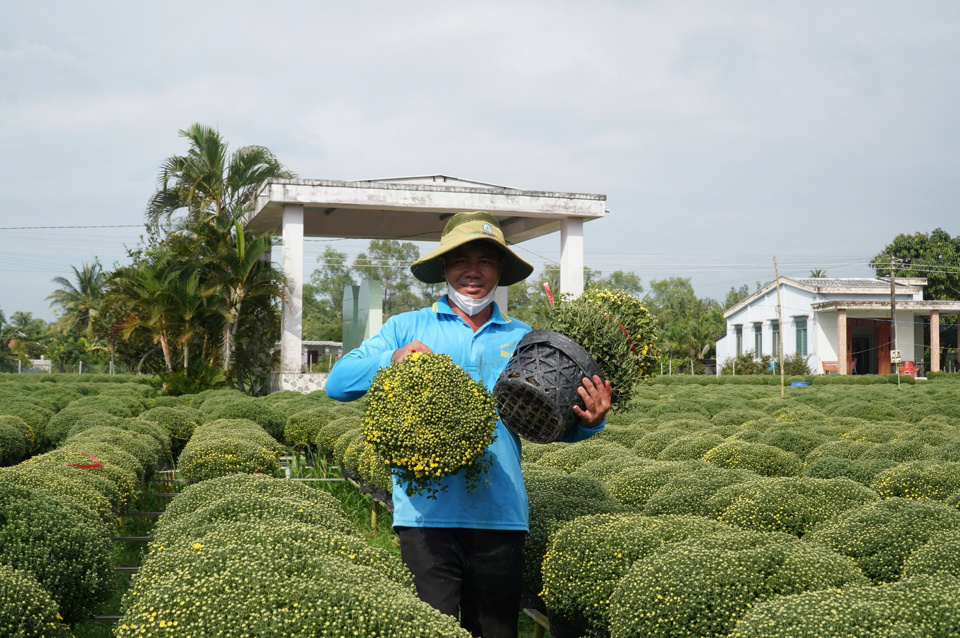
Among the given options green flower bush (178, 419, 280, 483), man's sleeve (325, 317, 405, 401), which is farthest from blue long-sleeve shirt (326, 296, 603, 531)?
green flower bush (178, 419, 280, 483)

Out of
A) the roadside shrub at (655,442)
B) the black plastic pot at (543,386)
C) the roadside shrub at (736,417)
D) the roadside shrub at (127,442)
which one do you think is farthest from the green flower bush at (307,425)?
the black plastic pot at (543,386)

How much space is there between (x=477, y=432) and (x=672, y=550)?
1408 millimetres

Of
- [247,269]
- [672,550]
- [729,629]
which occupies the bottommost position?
[729,629]

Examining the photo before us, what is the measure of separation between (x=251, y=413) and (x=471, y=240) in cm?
1194

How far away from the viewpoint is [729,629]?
353 cm

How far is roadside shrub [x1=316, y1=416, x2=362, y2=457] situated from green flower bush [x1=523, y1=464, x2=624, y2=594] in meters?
6.46

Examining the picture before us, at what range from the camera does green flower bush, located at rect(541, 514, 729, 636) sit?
4.35m

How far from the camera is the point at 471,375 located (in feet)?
11.2

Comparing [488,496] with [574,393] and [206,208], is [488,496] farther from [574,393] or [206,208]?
[206,208]

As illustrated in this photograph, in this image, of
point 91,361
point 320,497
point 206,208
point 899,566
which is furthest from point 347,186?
point 91,361

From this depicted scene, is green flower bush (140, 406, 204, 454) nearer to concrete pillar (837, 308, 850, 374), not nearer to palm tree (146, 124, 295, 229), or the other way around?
palm tree (146, 124, 295, 229)

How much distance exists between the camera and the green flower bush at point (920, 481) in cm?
579

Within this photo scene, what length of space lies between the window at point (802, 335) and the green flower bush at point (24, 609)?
4187cm

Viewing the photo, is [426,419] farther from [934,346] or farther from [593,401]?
[934,346]
